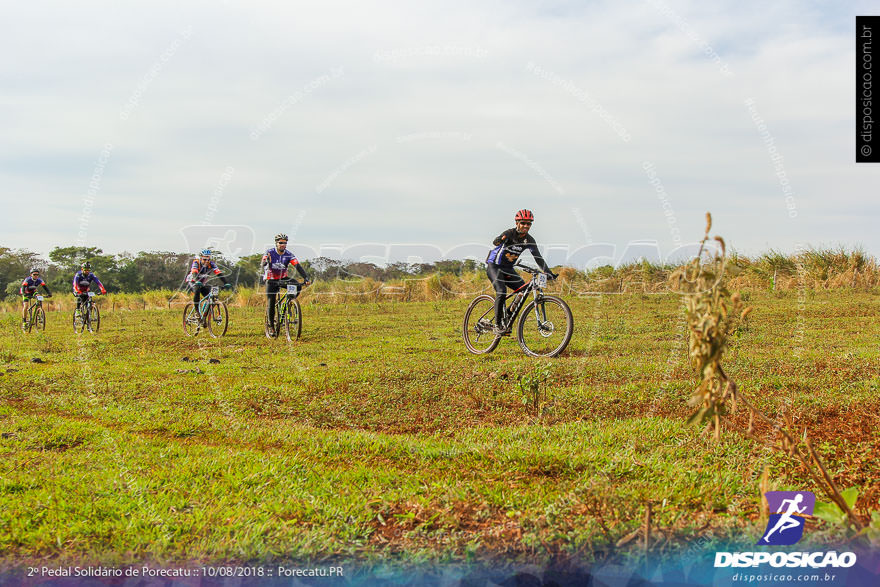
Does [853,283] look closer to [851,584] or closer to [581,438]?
[581,438]

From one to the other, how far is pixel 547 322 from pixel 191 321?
9364 millimetres

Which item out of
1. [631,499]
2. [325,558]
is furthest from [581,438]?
[325,558]

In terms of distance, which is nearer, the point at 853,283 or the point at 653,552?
the point at 653,552

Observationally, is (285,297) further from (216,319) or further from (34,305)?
(34,305)

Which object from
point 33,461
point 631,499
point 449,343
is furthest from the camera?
point 449,343

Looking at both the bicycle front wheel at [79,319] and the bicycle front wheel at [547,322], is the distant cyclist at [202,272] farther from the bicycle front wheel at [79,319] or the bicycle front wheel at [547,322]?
the bicycle front wheel at [547,322]

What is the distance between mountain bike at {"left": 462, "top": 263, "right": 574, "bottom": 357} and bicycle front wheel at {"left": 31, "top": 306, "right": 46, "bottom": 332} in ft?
49.1

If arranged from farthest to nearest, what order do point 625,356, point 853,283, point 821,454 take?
point 853,283 < point 625,356 < point 821,454

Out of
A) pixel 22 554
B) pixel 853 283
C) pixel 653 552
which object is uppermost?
pixel 853 283

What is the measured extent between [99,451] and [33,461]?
0.49m

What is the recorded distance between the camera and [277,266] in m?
14.2

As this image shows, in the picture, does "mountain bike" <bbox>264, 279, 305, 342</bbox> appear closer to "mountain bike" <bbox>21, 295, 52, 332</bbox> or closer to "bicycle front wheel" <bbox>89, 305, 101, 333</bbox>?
"bicycle front wheel" <bbox>89, 305, 101, 333</bbox>

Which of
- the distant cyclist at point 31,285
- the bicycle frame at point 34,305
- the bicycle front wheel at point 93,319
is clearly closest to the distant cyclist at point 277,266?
the bicycle front wheel at point 93,319

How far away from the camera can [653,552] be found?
336 centimetres
